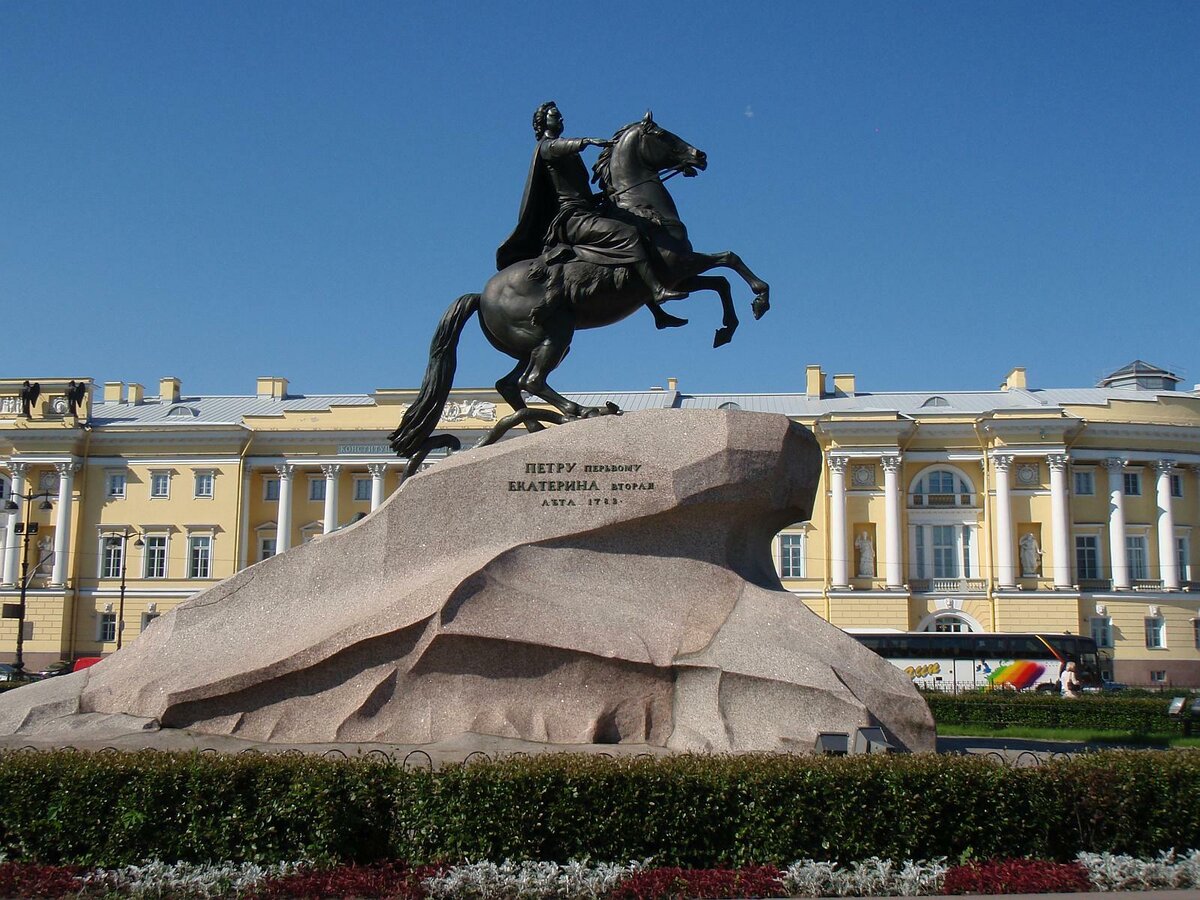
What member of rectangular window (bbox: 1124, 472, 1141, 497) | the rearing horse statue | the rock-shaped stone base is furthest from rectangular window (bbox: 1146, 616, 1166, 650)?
the rock-shaped stone base

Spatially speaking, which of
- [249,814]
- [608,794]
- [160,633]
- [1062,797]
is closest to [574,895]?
[608,794]

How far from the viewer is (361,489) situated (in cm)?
6262

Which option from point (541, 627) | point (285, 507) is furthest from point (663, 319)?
point (285, 507)

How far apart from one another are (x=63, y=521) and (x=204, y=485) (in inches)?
273

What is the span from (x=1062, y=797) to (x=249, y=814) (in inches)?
184

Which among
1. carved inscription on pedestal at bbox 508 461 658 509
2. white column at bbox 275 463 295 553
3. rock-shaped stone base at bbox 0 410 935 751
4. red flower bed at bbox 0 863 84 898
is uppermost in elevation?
white column at bbox 275 463 295 553

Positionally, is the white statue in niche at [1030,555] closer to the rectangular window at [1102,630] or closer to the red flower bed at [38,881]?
the rectangular window at [1102,630]

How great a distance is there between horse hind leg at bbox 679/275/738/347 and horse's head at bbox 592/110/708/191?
108 cm

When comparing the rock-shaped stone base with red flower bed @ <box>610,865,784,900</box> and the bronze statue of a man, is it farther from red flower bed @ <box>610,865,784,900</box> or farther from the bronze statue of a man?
red flower bed @ <box>610,865,784,900</box>

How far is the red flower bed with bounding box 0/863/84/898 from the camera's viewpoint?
6.44 metres

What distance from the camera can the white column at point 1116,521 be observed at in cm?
5688

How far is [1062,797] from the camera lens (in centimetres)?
705

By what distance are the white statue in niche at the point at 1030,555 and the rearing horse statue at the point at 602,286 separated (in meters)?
50.0

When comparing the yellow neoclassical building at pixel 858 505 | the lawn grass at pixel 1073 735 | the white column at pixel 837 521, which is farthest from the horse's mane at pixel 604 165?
the white column at pixel 837 521
